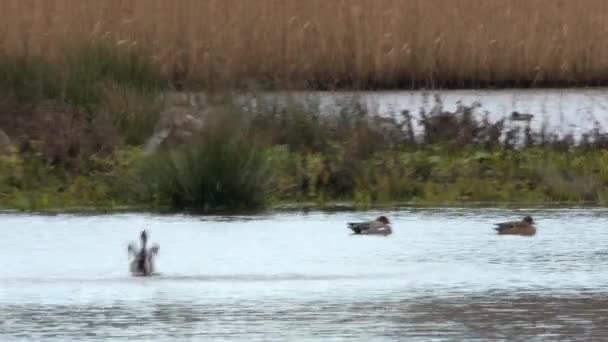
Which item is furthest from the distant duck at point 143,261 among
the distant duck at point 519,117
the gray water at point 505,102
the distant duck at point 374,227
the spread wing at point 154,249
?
the distant duck at point 519,117

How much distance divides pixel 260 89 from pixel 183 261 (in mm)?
6271

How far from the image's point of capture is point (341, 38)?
22.6 m

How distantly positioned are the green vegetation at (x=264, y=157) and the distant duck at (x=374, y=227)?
176cm

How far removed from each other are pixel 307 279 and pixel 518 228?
2.27 meters

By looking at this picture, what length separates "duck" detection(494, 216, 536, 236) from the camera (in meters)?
13.1

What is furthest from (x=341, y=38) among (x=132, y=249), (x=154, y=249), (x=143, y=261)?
(x=143, y=261)

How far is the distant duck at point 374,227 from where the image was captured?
517 inches

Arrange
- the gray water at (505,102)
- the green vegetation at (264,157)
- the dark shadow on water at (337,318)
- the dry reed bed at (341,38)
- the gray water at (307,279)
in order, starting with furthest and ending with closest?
the dry reed bed at (341,38)
the gray water at (505,102)
the green vegetation at (264,157)
the gray water at (307,279)
the dark shadow on water at (337,318)

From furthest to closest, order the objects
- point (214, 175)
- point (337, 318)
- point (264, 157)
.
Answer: point (264, 157) < point (214, 175) < point (337, 318)

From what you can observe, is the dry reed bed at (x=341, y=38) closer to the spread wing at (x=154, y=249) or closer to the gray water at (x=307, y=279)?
the gray water at (x=307, y=279)

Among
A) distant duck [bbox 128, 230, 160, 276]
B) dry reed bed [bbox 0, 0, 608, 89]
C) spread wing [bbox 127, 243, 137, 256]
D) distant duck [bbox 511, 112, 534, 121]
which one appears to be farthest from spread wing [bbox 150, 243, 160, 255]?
dry reed bed [bbox 0, 0, 608, 89]

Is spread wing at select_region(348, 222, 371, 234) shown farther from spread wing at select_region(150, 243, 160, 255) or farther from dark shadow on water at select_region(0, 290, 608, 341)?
dark shadow on water at select_region(0, 290, 608, 341)

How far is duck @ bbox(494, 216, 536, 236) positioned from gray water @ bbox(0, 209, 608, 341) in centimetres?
5

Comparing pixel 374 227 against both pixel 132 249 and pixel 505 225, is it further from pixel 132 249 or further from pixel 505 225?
pixel 132 249
